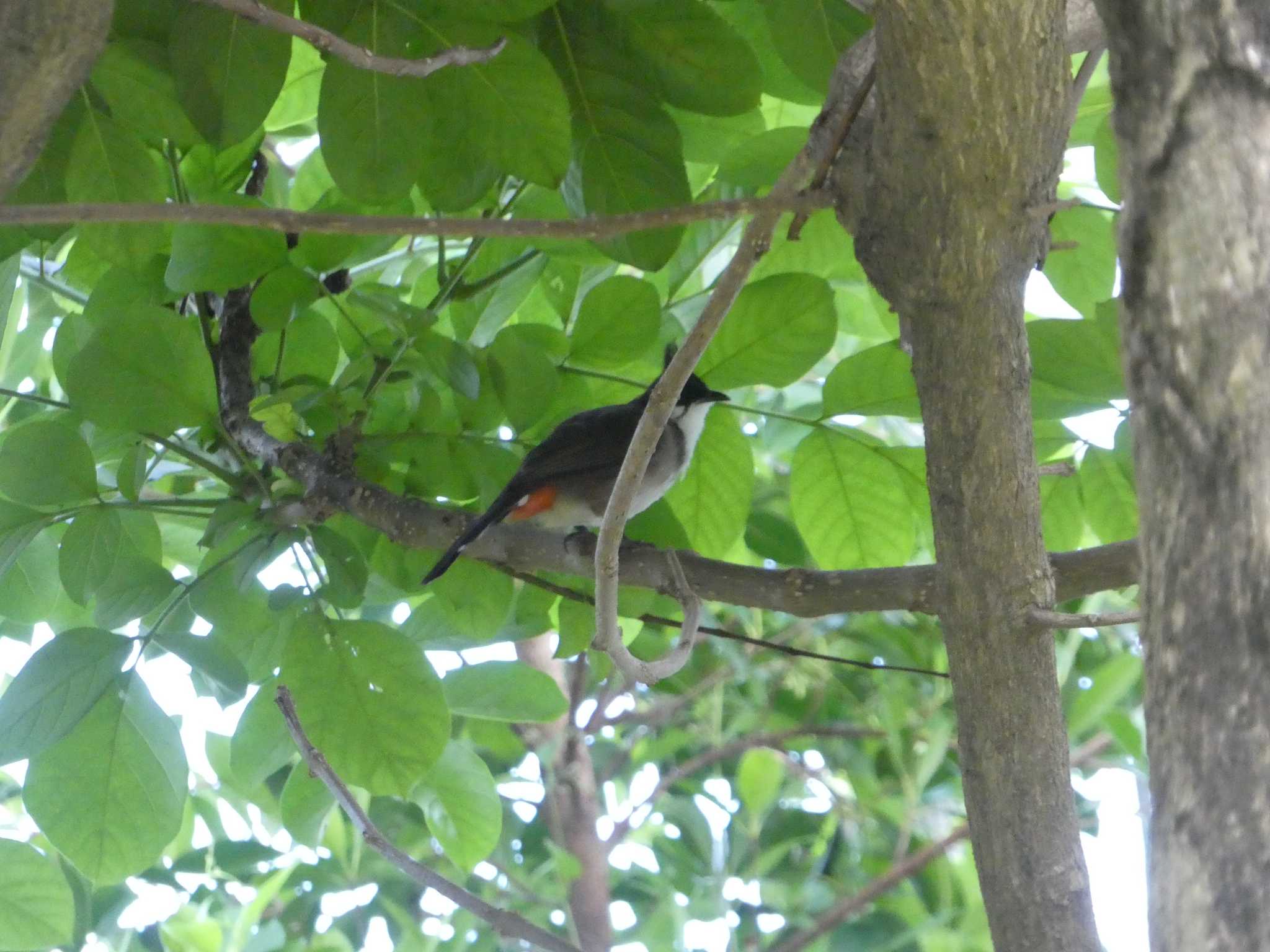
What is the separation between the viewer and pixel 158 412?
1486mm

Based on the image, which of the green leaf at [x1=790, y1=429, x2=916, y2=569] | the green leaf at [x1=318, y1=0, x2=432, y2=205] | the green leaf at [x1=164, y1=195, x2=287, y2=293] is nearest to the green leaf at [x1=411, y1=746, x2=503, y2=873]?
the green leaf at [x1=790, y1=429, x2=916, y2=569]

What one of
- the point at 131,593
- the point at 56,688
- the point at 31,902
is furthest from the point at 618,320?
the point at 31,902

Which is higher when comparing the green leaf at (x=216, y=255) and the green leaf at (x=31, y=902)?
the green leaf at (x=216, y=255)

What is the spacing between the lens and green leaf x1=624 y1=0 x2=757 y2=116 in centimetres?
125

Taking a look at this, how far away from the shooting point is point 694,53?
49.8 inches

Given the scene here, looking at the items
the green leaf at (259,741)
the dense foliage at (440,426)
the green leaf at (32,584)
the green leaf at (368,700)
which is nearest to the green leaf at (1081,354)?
the dense foliage at (440,426)

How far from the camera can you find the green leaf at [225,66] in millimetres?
1220

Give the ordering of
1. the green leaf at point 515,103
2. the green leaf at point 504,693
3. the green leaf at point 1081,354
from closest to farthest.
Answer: the green leaf at point 515,103 < the green leaf at point 1081,354 < the green leaf at point 504,693

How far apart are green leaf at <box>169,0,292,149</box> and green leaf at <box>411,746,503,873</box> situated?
0.84 m

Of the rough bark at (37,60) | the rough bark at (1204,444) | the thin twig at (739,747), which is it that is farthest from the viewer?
the thin twig at (739,747)

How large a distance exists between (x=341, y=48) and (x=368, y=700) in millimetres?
772

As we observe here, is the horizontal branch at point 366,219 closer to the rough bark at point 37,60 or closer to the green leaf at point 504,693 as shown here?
the rough bark at point 37,60

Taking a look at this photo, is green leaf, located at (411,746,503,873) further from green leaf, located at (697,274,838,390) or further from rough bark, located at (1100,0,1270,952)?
rough bark, located at (1100,0,1270,952)

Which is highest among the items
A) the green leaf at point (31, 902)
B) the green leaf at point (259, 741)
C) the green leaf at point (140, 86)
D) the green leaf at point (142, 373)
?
the green leaf at point (140, 86)
